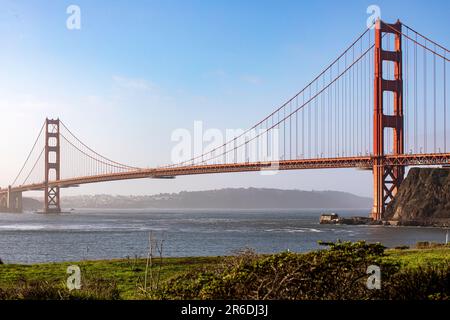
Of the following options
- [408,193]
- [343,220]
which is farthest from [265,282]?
[343,220]

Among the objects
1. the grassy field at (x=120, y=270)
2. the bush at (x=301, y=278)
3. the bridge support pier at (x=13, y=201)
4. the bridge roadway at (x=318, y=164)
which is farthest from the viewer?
the bridge support pier at (x=13, y=201)

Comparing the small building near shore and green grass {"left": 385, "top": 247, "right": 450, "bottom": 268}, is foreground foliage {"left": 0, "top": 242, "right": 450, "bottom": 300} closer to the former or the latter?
green grass {"left": 385, "top": 247, "right": 450, "bottom": 268}

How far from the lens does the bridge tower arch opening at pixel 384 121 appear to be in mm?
88562

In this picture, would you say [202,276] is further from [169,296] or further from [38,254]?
[38,254]

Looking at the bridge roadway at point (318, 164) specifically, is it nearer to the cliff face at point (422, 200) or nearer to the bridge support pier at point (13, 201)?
the cliff face at point (422, 200)

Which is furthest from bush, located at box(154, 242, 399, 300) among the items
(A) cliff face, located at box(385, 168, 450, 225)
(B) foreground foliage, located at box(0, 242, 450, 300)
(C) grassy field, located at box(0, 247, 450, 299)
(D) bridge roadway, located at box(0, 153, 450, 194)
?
(A) cliff face, located at box(385, 168, 450, 225)

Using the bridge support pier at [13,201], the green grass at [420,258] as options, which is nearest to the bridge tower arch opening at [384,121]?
the green grass at [420,258]

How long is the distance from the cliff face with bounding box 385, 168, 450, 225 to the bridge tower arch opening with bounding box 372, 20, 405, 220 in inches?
65.1

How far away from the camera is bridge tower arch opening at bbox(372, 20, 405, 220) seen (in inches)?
3487

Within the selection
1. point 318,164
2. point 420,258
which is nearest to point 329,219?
point 318,164

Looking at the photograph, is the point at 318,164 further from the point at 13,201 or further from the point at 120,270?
the point at 13,201

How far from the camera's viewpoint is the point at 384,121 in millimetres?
91438

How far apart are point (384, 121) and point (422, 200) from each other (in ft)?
40.7

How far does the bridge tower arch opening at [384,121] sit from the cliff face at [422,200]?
5.42 feet
